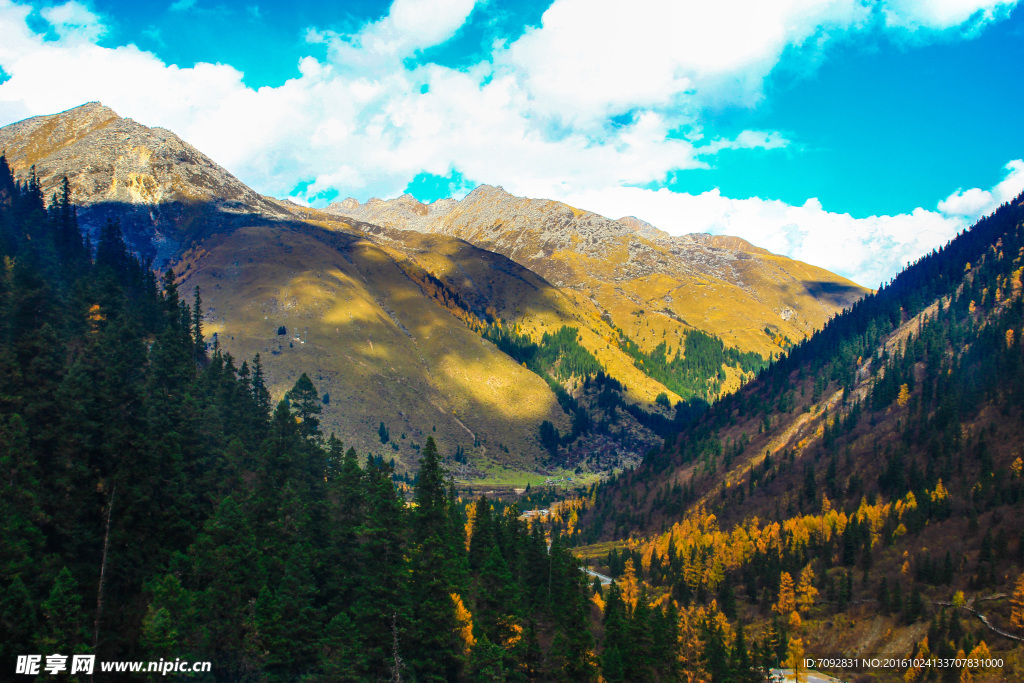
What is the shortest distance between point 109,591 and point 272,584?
482 inches

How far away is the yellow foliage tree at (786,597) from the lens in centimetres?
13375

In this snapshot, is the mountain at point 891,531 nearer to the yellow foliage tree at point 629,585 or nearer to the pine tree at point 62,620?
the yellow foliage tree at point 629,585

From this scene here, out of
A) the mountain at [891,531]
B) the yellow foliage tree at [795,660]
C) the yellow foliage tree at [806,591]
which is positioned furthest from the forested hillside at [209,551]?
the mountain at [891,531]

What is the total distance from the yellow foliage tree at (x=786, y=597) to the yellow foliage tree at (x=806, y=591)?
139 centimetres

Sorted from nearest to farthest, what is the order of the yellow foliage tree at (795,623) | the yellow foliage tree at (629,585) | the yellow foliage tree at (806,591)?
the yellow foliage tree at (795,623)
the yellow foliage tree at (806,591)
the yellow foliage tree at (629,585)

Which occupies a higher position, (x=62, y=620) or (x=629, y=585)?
(x=62, y=620)

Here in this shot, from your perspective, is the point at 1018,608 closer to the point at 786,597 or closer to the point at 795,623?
the point at 795,623

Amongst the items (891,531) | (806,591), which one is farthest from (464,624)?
(891,531)

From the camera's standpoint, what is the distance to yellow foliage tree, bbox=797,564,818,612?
132875 millimetres

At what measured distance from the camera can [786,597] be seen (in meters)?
135

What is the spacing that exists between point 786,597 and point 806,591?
4.45m

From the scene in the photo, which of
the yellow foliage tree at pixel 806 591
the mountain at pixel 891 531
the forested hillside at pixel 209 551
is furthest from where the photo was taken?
the yellow foliage tree at pixel 806 591

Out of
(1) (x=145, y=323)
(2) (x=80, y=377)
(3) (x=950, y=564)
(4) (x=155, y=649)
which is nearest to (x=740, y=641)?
(3) (x=950, y=564)

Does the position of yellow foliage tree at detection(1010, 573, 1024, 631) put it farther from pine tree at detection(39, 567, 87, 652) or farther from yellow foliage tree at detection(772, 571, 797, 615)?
pine tree at detection(39, 567, 87, 652)
